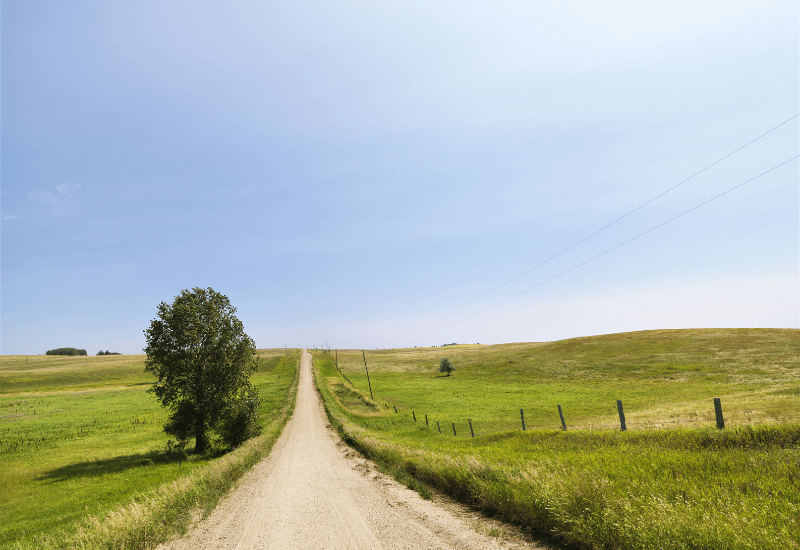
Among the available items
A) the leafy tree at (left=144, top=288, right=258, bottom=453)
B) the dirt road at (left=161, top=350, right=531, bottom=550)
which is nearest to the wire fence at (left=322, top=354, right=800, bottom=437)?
the dirt road at (left=161, top=350, right=531, bottom=550)

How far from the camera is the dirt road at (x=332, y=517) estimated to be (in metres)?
10.3

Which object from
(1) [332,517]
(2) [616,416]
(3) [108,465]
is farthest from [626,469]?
(3) [108,465]

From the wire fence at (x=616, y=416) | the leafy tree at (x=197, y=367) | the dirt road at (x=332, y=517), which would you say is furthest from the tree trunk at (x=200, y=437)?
the wire fence at (x=616, y=416)

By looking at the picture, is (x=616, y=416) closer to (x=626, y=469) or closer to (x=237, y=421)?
(x=626, y=469)

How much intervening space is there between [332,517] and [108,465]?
28.5 meters

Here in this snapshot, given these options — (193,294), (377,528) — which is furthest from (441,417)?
(377,528)

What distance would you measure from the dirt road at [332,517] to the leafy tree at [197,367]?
13294mm

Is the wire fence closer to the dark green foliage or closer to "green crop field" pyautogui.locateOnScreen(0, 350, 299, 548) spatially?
the dark green foliage

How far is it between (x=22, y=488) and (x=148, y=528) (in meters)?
23.1

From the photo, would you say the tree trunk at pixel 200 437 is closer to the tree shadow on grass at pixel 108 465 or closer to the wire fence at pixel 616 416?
the tree shadow on grass at pixel 108 465

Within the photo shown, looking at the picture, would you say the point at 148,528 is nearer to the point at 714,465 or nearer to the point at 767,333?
the point at 714,465

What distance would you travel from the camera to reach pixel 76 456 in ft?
112

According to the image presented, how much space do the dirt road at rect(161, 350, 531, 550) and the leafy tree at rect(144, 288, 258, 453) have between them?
13.3 metres

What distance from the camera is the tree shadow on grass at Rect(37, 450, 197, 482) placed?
27.6 metres
